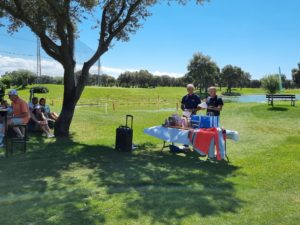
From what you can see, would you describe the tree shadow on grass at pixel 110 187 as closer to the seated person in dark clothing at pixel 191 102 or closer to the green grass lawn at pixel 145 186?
the green grass lawn at pixel 145 186

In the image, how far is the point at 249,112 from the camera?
23562mm

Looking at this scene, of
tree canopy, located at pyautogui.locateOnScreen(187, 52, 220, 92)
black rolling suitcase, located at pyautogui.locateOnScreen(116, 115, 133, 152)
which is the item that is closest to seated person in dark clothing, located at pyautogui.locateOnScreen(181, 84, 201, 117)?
black rolling suitcase, located at pyautogui.locateOnScreen(116, 115, 133, 152)

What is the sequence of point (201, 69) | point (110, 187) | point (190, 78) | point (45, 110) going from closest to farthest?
point (110, 187) < point (45, 110) < point (201, 69) < point (190, 78)

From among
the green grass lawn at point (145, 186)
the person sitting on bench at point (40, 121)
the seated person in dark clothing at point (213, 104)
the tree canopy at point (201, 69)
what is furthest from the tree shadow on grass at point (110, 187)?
the tree canopy at point (201, 69)

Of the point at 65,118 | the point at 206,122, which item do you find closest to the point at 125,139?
the point at 206,122

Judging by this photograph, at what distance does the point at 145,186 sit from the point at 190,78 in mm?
59284

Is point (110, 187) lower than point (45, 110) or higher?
lower

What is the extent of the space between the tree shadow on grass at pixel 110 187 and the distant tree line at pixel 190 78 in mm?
14797

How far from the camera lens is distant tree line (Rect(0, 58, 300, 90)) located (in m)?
63.1

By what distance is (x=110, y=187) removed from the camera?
643cm

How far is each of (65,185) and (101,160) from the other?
226 centimetres

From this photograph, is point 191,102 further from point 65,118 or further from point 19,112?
point 19,112

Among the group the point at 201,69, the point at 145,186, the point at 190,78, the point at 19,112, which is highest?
the point at 201,69

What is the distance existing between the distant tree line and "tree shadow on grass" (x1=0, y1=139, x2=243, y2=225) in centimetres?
1480
